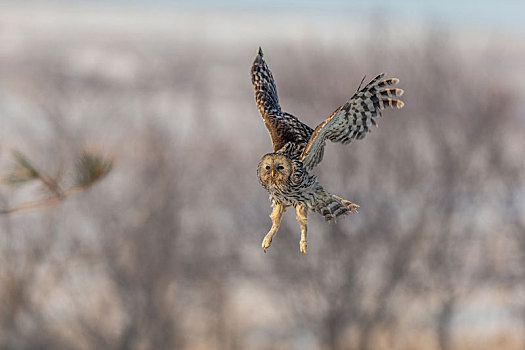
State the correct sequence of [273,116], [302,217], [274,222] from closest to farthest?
[274,222], [302,217], [273,116]

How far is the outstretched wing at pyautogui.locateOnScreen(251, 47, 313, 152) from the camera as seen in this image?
1786 millimetres

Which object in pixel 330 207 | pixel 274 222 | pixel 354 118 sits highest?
pixel 354 118

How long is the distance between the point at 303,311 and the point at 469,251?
655cm

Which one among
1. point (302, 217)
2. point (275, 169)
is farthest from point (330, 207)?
point (275, 169)

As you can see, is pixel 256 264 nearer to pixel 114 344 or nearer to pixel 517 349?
pixel 114 344

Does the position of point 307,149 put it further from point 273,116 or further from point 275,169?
point 273,116

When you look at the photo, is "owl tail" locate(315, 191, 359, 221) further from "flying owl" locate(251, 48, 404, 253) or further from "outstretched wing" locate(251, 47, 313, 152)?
"outstretched wing" locate(251, 47, 313, 152)

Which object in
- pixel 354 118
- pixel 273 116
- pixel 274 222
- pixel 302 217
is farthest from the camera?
pixel 273 116

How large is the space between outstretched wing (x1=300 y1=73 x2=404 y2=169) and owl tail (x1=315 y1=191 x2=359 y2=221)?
0.50 ft

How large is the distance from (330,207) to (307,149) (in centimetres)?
24

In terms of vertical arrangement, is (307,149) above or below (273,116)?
below

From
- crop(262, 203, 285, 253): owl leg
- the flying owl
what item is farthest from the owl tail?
crop(262, 203, 285, 253): owl leg

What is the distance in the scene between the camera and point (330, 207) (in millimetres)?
1765

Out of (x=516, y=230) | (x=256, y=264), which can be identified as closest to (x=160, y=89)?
Result: (x=256, y=264)
